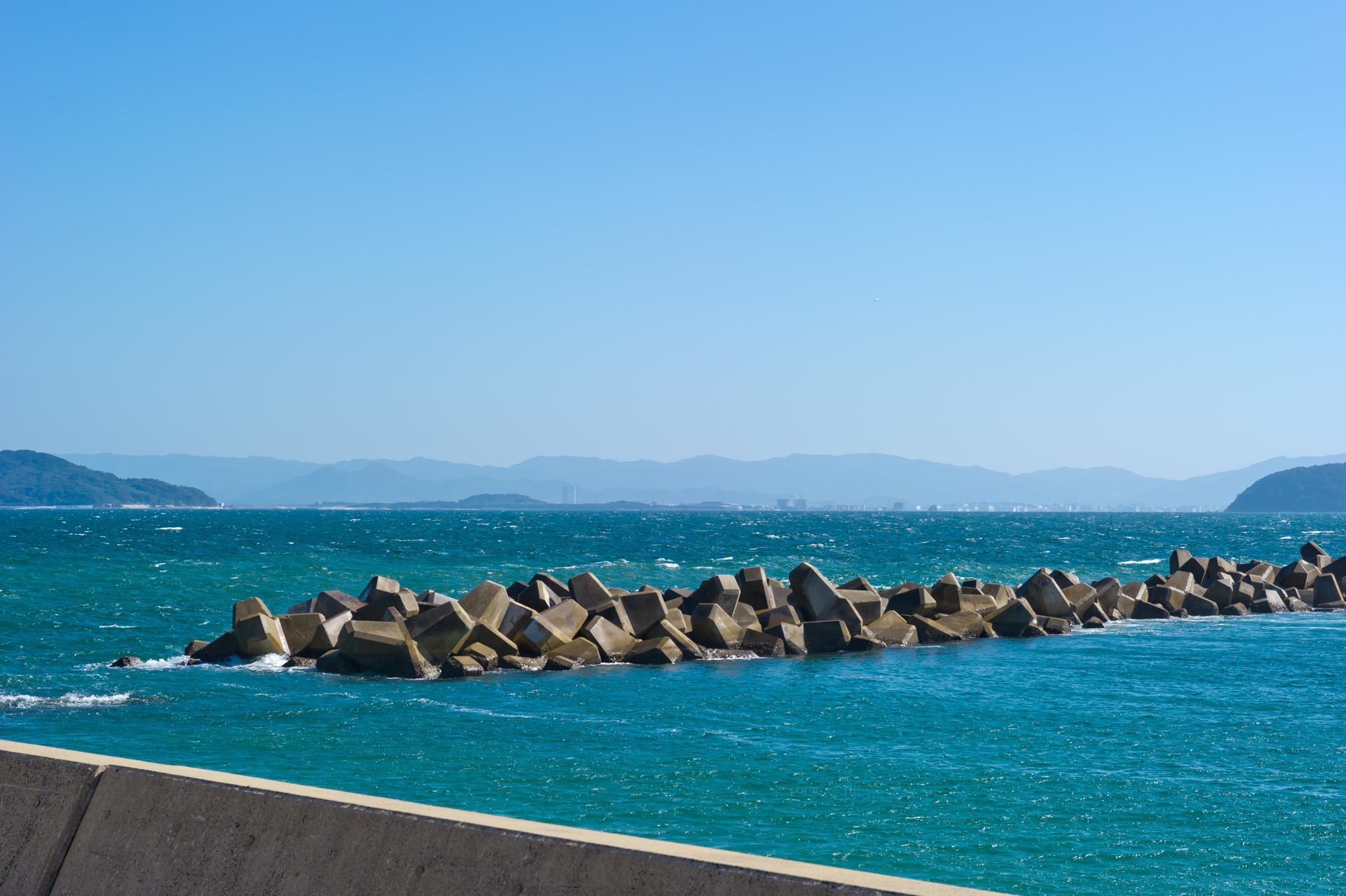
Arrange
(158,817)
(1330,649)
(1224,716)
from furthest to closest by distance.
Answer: (1330,649)
(1224,716)
(158,817)

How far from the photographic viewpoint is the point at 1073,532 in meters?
121

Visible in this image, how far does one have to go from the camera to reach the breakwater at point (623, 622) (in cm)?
2359

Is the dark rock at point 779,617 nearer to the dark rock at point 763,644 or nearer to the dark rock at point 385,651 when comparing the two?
the dark rock at point 763,644

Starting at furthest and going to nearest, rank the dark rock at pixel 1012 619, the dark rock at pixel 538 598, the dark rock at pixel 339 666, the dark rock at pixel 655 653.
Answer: the dark rock at pixel 1012 619 < the dark rock at pixel 538 598 < the dark rock at pixel 655 653 < the dark rock at pixel 339 666

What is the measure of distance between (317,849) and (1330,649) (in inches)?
1129

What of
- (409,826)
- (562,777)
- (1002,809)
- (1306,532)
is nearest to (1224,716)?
(1002,809)

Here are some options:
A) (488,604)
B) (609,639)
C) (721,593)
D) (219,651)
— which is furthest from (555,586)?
(219,651)

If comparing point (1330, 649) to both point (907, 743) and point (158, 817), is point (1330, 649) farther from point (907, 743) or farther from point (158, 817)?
point (158, 817)

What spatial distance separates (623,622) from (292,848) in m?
21.3

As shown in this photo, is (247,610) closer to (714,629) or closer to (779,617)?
(714,629)

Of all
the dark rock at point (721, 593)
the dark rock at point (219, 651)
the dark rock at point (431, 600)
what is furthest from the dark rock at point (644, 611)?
the dark rock at point (219, 651)

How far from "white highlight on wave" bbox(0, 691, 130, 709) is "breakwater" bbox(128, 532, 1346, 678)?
3.84m

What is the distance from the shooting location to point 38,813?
546 cm

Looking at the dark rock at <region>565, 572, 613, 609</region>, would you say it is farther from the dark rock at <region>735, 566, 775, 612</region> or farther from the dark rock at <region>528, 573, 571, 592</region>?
the dark rock at <region>735, 566, 775, 612</region>
